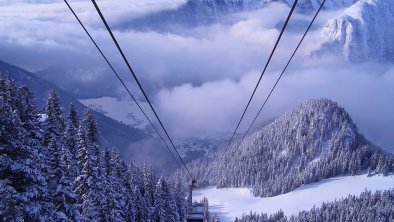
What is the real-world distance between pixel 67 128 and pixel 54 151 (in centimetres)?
2072

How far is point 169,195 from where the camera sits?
79312mm

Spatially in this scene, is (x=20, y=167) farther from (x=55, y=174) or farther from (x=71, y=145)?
(x=71, y=145)

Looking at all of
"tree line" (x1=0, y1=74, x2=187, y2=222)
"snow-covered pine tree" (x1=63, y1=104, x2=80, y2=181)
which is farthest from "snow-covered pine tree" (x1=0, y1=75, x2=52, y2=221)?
"snow-covered pine tree" (x1=63, y1=104, x2=80, y2=181)

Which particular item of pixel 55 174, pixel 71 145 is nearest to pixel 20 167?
pixel 55 174

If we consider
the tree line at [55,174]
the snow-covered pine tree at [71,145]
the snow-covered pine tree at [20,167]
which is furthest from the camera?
the snow-covered pine tree at [71,145]

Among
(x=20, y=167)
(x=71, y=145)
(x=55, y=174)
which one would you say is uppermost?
(x=71, y=145)

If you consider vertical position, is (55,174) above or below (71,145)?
below

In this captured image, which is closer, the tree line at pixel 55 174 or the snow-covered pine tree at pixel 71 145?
the tree line at pixel 55 174

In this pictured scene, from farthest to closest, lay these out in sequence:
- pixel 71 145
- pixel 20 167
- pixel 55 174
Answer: pixel 71 145 → pixel 55 174 → pixel 20 167

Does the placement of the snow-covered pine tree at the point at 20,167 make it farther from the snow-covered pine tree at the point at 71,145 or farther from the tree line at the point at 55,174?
the snow-covered pine tree at the point at 71,145

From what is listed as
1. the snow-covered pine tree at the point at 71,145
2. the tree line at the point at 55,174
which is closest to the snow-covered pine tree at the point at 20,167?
the tree line at the point at 55,174

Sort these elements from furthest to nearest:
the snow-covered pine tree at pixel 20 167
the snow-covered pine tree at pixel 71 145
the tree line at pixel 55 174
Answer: the snow-covered pine tree at pixel 71 145
the tree line at pixel 55 174
the snow-covered pine tree at pixel 20 167

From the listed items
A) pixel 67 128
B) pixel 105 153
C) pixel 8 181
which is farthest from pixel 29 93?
pixel 8 181

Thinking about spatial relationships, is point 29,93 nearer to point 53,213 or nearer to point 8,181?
point 53,213
